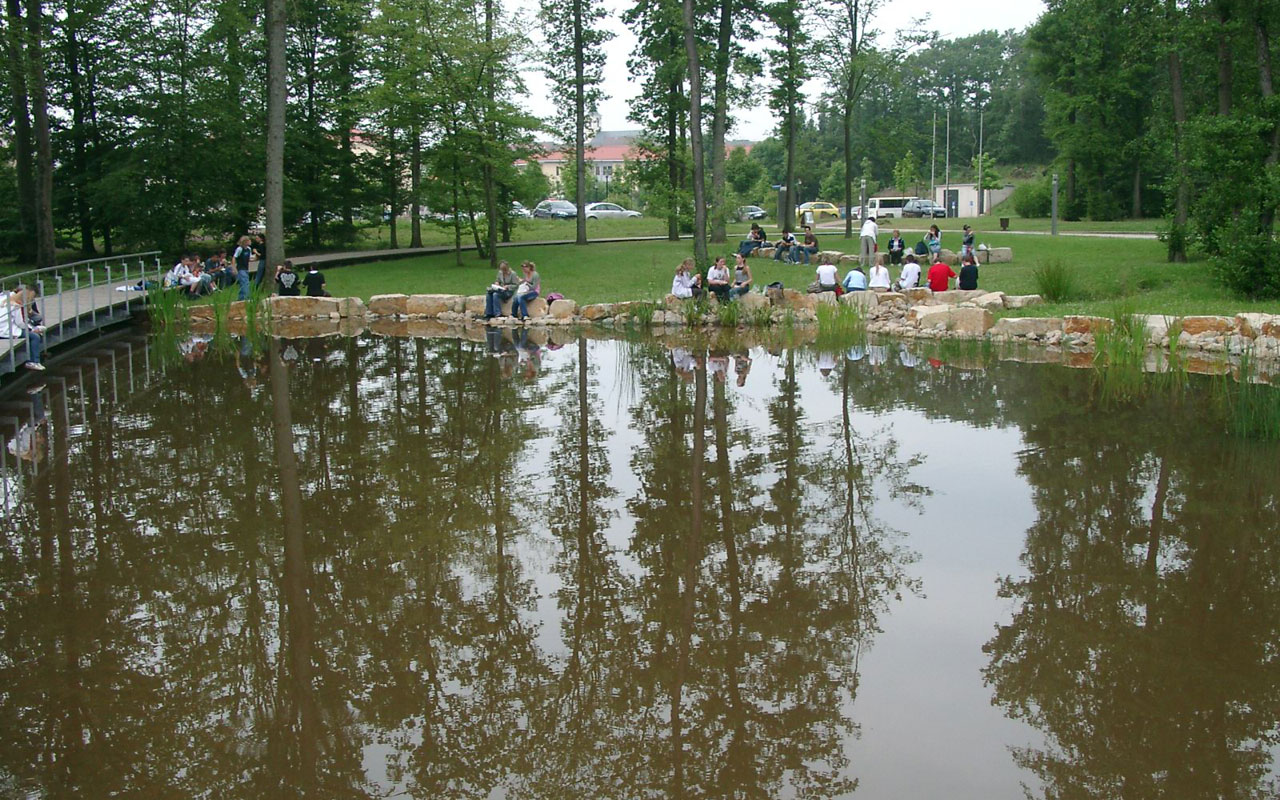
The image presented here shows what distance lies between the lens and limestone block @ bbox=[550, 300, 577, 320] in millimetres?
20578

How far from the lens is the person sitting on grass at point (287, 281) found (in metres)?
22.7

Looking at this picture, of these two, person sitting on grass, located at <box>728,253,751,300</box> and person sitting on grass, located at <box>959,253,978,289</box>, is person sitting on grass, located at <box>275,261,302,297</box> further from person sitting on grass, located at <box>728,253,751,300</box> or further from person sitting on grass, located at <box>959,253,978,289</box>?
person sitting on grass, located at <box>959,253,978,289</box>

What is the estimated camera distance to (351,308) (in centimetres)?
2189

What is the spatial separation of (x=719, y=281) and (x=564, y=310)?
2.94 m

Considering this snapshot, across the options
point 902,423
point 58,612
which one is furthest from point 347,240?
point 58,612

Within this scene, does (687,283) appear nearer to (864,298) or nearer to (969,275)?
(864,298)

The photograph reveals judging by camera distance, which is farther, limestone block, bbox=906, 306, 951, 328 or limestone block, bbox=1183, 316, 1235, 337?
limestone block, bbox=906, 306, 951, 328

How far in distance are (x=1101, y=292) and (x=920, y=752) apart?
52.7ft

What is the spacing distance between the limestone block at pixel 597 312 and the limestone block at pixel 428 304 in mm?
2904

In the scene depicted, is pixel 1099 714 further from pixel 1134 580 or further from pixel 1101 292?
pixel 1101 292

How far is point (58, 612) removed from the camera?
5988mm

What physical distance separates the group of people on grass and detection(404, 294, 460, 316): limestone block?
77.8 inches

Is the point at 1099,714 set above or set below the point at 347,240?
below

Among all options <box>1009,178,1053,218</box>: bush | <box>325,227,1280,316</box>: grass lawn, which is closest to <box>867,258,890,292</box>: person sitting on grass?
<box>325,227,1280,316</box>: grass lawn
